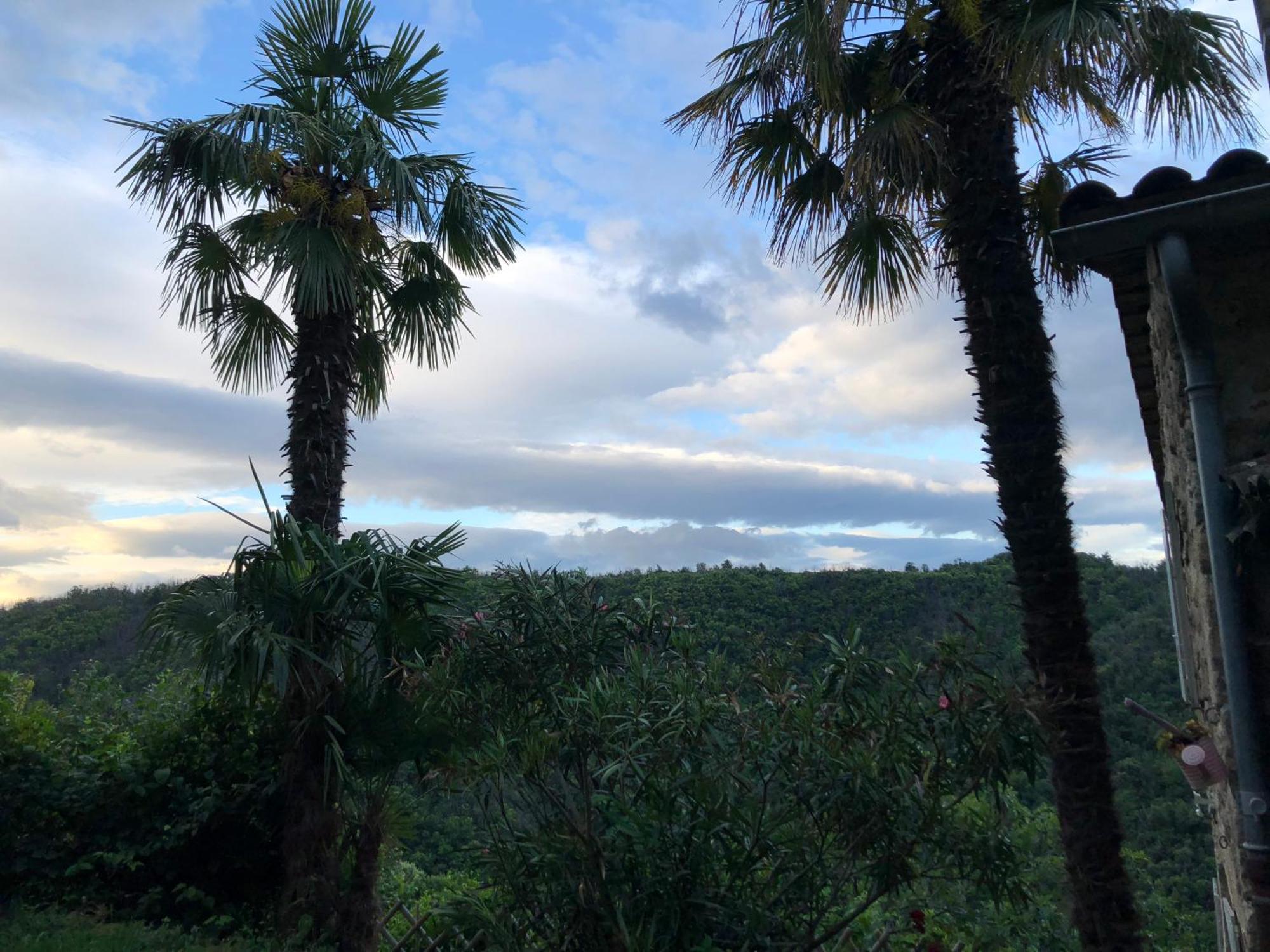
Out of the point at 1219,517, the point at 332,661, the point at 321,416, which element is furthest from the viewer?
the point at 321,416

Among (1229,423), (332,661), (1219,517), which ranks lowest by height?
(332,661)

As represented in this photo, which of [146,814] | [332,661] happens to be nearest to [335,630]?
[332,661]

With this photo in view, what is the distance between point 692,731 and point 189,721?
5.06 m

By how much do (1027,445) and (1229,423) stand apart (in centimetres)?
201

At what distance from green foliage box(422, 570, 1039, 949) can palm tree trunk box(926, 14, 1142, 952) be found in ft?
1.88

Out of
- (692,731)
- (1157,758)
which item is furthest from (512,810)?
(1157,758)

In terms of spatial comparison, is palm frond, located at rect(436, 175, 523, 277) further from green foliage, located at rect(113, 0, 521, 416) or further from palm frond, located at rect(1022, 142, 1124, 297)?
palm frond, located at rect(1022, 142, 1124, 297)

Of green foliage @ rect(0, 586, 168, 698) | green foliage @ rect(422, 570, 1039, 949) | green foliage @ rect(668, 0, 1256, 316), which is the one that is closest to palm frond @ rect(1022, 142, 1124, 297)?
green foliage @ rect(668, 0, 1256, 316)

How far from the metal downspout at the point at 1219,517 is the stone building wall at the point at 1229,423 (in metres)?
0.08

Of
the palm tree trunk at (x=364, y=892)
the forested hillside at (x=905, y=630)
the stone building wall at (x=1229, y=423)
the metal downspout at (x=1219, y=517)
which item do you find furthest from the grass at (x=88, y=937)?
the metal downspout at (x=1219, y=517)

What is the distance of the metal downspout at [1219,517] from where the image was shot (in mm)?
3244

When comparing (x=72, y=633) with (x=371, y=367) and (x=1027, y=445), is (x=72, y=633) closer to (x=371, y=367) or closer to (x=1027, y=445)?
(x=371, y=367)

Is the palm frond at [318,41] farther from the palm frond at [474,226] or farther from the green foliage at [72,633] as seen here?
the green foliage at [72,633]

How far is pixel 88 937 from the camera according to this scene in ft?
19.1
